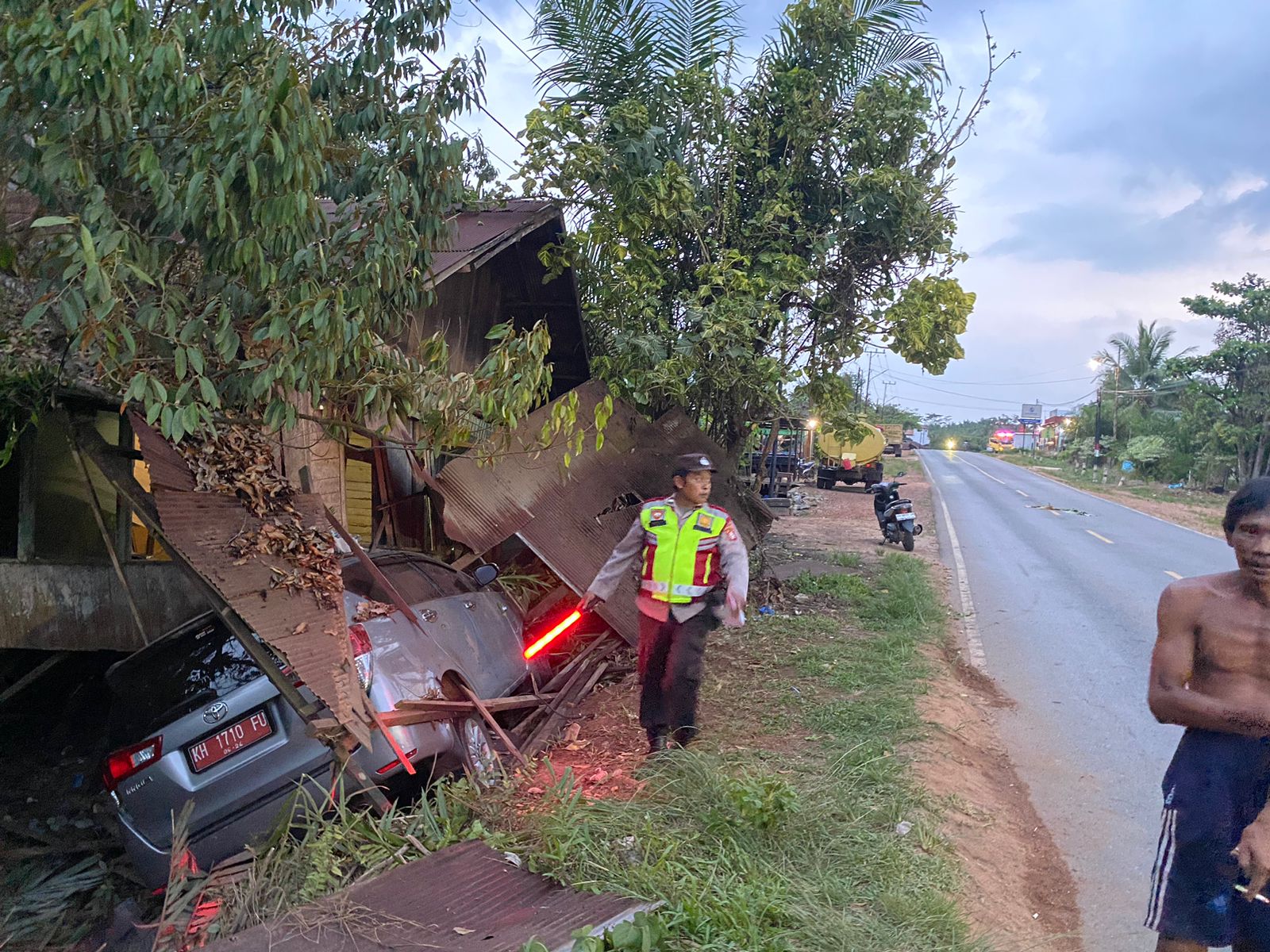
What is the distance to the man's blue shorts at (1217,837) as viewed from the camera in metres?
2.47

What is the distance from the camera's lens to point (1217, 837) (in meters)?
2.47

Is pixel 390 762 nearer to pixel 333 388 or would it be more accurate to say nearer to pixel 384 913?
pixel 384 913

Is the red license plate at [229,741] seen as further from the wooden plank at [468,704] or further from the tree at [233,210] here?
the tree at [233,210]

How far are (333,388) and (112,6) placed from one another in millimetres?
1776

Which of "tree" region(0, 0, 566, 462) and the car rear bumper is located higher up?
"tree" region(0, 0, 566, 462)

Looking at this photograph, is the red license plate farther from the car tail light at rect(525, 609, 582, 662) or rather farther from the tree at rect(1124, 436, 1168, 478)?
the tree at rect(1124, 436, 1168, 478)

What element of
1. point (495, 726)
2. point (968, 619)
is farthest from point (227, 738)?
point (968, 619)

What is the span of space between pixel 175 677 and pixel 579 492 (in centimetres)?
364

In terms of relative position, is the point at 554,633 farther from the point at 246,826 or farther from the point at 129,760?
the point at 129,760

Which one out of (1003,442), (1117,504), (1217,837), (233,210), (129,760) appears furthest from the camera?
(1003,442)

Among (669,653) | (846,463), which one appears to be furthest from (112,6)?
(846,463)

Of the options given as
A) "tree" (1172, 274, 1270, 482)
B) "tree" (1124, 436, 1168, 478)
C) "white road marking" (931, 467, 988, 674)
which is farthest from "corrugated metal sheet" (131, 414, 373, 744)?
"tree" (1124, 436, 1168, 478)

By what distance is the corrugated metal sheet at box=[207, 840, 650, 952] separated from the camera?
291 cm

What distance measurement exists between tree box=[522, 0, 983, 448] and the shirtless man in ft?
16.9
